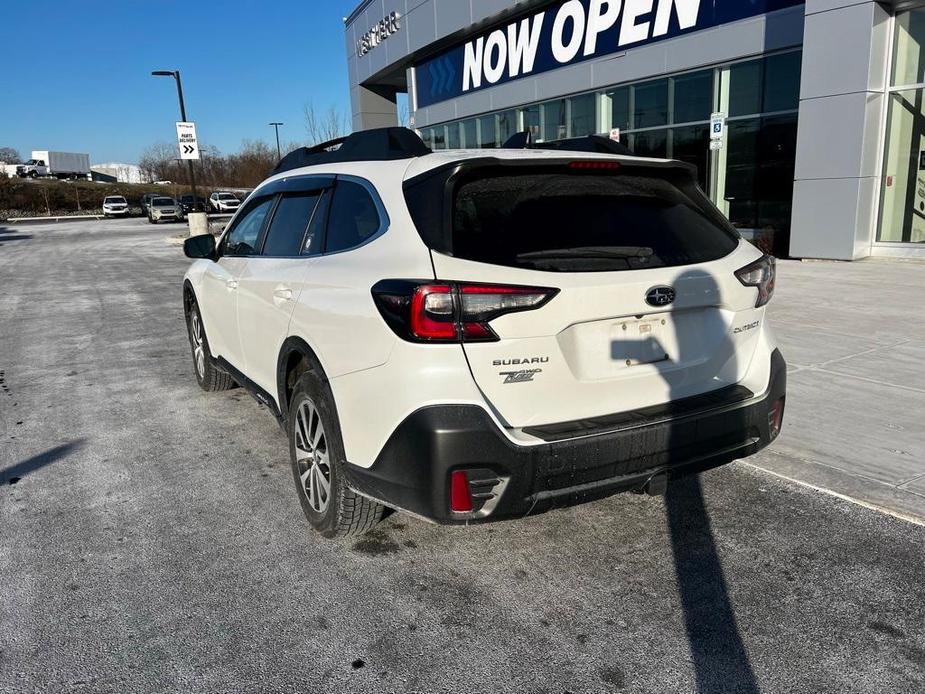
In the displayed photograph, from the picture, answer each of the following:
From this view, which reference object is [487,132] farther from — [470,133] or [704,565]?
[704,565]

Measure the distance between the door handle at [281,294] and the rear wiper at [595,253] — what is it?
4.69ft

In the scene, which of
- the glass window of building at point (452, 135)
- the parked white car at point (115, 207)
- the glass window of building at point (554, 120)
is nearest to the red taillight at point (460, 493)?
the glass window of building at point (554, 120)

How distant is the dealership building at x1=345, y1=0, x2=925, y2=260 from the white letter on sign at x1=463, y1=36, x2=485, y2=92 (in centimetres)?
6

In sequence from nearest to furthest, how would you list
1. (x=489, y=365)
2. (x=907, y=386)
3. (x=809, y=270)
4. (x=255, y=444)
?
(x=489, y=365) → (x=255, y=444) → (x=907, y=386) → (x=809, y=270)

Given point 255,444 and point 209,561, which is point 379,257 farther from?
point 255,444

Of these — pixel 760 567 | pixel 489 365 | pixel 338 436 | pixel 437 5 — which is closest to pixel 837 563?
pixel 760 567

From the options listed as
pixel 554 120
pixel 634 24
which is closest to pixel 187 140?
pixel 554 120

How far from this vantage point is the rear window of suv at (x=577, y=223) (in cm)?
273

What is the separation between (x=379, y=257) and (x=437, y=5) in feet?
74.5

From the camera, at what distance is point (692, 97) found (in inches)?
632

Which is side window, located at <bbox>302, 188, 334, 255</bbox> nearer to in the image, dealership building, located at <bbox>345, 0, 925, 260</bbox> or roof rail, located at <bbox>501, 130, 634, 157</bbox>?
roof rail, located at <bbox>501, 130, 634, 157</bbox>

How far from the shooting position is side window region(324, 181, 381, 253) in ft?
10.3

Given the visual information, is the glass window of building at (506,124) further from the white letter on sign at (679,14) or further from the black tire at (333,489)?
the black tire at (333,489)

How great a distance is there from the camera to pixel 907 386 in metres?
5.48
